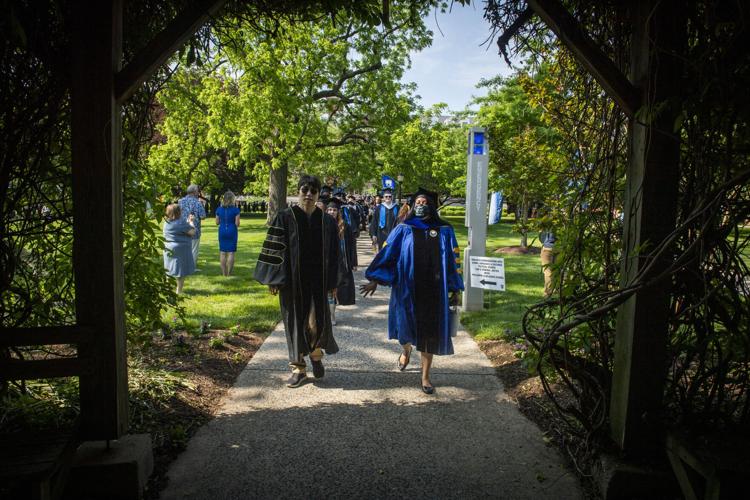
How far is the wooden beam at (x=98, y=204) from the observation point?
9.47ft

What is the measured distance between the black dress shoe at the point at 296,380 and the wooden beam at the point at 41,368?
2481mm

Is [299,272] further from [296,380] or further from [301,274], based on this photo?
[296,380]

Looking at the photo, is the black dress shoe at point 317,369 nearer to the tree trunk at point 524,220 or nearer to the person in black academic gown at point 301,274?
the person in black academic gown at point 301,274

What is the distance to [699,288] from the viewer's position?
3.13 metres

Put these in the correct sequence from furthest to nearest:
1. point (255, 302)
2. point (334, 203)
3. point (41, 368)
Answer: point (255, 302) → point (334, 203) → point (41, 368)

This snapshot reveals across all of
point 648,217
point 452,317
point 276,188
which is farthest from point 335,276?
point 276,188

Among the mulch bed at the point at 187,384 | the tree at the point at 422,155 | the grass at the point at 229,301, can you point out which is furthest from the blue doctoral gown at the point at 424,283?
the tree at the point at 422,155

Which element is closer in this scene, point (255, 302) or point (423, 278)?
point (423, 278)

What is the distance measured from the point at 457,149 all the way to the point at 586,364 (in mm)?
37196

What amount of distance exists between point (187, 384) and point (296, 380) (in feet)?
3.32

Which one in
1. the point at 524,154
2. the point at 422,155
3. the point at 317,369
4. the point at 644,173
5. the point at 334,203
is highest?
the point at 422,155

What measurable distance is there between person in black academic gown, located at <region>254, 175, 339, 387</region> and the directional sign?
10.5 feet

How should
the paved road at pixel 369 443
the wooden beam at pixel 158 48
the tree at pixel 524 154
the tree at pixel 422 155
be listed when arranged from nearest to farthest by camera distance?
the wooden beam at pixel 158 48, the paved road at pixel 369 443, the tree at pixel 524 154, the tree at pixel 422 155

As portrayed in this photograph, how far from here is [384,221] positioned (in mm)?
13023
